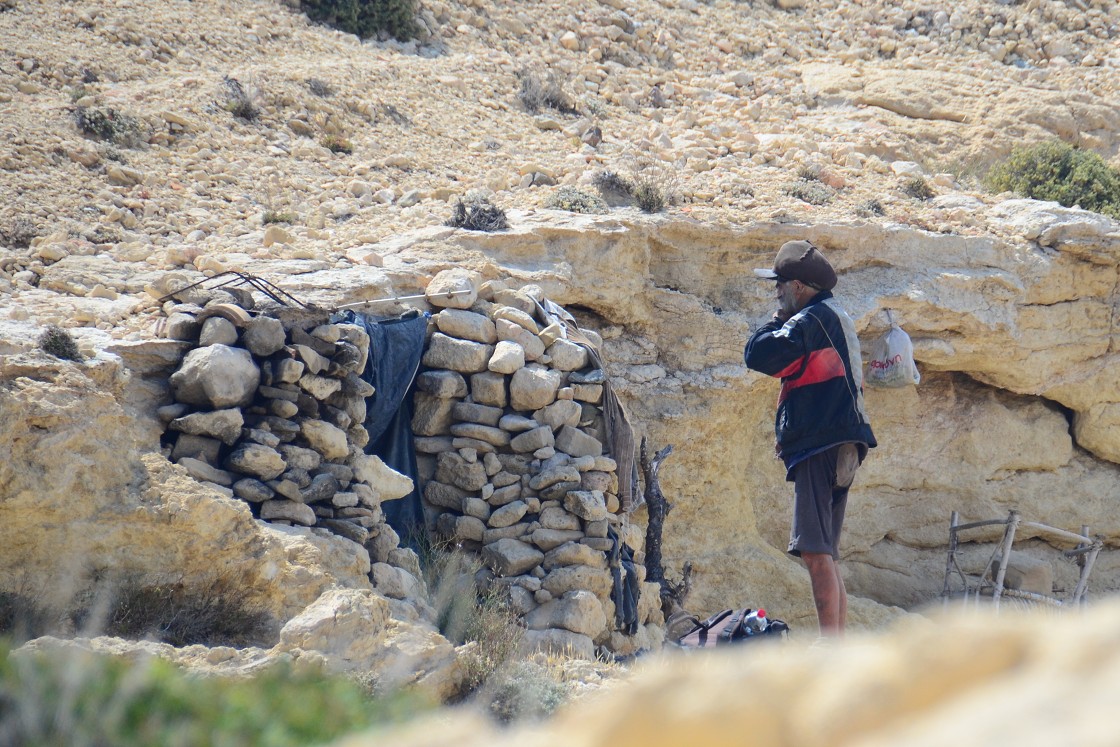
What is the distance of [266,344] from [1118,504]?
8.02 metres

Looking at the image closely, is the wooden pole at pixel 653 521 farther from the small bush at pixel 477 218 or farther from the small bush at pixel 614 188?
the small bush at pixel 614 188

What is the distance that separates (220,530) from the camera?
4258 mm

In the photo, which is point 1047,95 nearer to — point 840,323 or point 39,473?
point 840,323

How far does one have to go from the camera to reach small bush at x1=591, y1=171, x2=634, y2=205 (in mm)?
8719

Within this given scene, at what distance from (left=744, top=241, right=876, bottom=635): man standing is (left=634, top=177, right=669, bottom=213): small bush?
3640mm

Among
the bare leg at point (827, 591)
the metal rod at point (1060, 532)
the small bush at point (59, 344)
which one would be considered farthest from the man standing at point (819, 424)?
the metal rod at point (1060, 532)

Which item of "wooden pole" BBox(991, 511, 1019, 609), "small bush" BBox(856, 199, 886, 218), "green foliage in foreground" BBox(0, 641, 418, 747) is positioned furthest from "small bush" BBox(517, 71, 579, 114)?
"green foliage in foreground" BBox(0, 641, 418, 747)

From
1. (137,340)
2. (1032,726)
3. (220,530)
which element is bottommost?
A: (220,530)

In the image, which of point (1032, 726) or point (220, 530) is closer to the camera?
point (1032, 726)

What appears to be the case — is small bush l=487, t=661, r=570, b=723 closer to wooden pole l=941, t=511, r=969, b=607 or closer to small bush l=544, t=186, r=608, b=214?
small bush l=544, t=186, r=608, b=214

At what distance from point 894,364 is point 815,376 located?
1963mm

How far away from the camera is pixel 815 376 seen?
4996mm

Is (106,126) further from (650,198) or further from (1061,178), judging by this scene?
(1061,178)

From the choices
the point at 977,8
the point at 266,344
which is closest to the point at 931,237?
the point at 266,344
